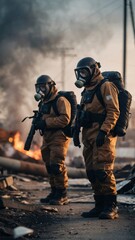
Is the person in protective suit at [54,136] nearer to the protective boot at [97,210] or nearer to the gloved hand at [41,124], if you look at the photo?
the gloved hand at [41,124]

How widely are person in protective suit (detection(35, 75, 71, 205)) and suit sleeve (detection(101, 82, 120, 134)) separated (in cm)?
209

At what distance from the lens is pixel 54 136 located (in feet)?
29.3

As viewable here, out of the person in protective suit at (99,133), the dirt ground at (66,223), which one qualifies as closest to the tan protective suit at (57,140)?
the dirt ground at (66,223)

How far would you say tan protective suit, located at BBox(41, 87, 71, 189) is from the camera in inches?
345

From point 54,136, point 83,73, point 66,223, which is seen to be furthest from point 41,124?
point 66,223

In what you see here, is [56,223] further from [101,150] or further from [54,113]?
[54,113]

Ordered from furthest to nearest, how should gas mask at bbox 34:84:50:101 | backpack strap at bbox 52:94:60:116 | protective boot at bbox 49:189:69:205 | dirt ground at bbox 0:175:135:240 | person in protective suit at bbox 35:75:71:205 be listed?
gas mask at bbox 34:84:50:101, backpack strap at bbox 52:94:60:116, person in protective suit at bbox 35:75:71:205, protective boot at bbox 49:189:69:205, dirt ground at bbox 0:175:135:240

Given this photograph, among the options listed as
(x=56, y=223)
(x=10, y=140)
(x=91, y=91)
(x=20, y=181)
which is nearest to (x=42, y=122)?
(x=91, y=91)

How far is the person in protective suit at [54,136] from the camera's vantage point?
8.77 metres

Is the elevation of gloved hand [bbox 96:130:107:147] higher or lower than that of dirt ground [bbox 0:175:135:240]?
higher

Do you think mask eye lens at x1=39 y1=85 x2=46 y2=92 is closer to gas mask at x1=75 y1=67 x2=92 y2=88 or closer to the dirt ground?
the dirt ground

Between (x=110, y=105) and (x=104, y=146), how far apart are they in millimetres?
522

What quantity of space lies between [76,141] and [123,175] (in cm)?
690

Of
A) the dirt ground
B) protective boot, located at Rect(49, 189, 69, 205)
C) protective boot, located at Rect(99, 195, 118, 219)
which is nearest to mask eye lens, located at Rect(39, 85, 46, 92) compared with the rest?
protective boot, located at Rect(49, 189, 69, 205)
